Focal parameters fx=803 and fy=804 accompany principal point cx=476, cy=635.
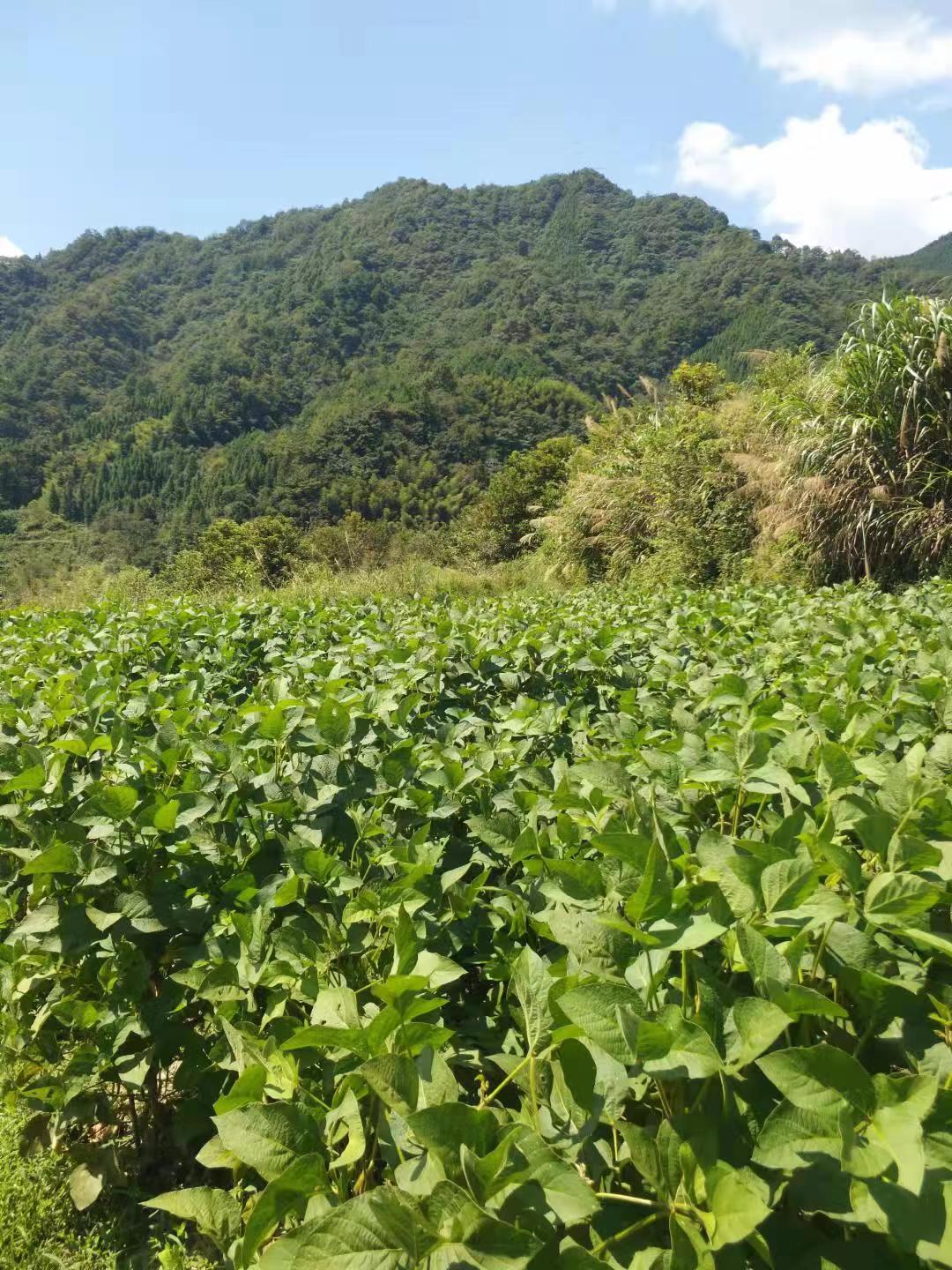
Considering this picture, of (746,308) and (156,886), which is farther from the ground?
(746,308)

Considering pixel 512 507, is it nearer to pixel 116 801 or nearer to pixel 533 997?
pixel 116 801

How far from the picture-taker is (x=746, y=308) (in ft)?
223

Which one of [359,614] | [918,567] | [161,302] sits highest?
[161,302]

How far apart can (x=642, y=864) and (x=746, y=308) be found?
75.8m

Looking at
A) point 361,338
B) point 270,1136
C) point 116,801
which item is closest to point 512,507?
point 116,801

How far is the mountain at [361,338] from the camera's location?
58.6m

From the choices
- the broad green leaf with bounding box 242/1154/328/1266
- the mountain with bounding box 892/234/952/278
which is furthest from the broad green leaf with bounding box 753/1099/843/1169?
the mountain with bounding box 892/234/952/278

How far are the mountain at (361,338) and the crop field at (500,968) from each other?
50182 millimetres

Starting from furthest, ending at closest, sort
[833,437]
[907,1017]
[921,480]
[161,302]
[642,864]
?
[161,302], [833,437], [921,480], [642,864], [907,1017]

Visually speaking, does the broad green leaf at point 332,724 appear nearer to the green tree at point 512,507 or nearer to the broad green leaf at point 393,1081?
the broad green leaf at point 393,1081

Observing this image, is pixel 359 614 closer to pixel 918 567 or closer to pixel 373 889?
pixel 373 889

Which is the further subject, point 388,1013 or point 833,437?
point 833,437

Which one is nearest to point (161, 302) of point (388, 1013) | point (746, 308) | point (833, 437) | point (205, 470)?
point (205, 470)

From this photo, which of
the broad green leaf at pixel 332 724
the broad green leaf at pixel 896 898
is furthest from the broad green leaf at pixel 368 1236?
the broad green leaf at pixel 332 724
